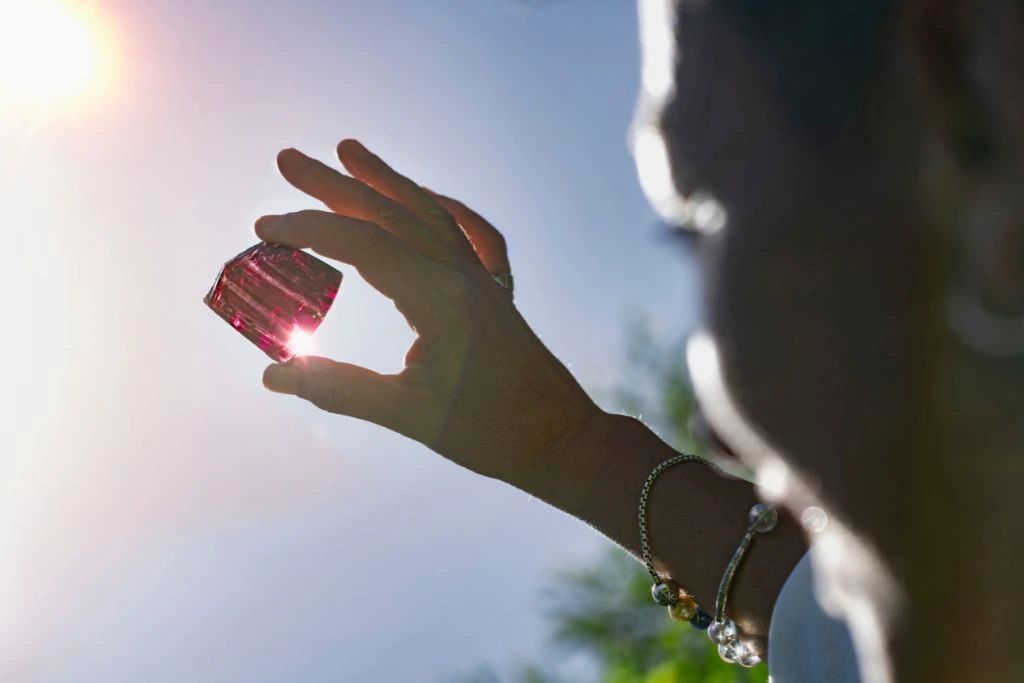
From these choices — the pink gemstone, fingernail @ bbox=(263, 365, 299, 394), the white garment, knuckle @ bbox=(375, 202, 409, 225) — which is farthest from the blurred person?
the pink gemstone

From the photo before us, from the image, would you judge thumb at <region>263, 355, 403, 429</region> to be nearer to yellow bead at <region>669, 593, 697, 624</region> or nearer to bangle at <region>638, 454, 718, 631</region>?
bangle at <region>638, 454, 718, 631</region>

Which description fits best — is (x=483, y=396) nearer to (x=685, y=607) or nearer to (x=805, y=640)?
(x=685, y=607)

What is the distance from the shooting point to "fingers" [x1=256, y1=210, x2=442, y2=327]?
2031 millimetres

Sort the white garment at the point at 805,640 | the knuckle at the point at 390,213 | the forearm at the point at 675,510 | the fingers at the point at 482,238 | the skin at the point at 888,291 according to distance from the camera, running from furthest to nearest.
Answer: the fingers at the point at 482,238 < the knuckle at the point at 390,213 < the forearm at the point at 675,510 < the white garment at the point at 805,640 < the skin at the point at 888,291

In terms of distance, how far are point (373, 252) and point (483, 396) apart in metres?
0.42

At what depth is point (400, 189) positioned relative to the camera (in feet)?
7.49

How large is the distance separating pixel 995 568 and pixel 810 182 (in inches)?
15.0

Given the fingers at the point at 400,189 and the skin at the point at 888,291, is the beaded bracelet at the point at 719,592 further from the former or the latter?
the skin at the point at 888,291

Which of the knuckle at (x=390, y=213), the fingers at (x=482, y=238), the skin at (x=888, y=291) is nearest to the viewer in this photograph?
the skin at (x=888, y=291)

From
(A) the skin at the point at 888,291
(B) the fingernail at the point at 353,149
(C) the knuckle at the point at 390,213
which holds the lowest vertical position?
(A) the skin at the point at 888,291

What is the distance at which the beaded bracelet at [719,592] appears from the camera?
194 cm

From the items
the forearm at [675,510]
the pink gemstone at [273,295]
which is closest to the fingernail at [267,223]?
the pink gemstone at [273,295]

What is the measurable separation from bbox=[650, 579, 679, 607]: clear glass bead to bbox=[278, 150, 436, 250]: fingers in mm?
945

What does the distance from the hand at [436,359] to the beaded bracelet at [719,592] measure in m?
0.25
